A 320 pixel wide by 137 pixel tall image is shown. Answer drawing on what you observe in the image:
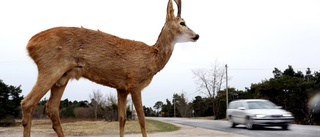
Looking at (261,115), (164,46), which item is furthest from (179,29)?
(261,115)

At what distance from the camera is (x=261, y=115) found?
65.7 ft

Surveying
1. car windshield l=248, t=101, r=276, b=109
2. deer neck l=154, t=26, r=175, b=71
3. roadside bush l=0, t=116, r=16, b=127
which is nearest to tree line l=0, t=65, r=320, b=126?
roadside bush l=0, t=116, r=16, b=127

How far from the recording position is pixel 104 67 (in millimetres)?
5625

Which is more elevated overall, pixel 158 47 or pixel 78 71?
pixel 158 47

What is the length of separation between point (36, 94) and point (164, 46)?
94.9 inches

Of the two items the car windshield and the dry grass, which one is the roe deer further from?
the car windshield

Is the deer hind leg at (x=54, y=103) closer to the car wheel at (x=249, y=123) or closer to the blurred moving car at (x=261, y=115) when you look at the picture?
the blurred moving car at (x=261, y=115)

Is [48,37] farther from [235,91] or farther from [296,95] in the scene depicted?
[235,91]

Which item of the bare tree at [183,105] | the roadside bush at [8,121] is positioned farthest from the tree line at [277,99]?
the bare tree at [183,105]

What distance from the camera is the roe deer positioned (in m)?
5.16

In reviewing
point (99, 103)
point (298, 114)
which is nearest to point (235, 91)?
point (99, 103)

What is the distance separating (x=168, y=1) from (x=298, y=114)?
30396 millimetres

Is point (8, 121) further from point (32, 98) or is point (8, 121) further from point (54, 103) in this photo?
point (32, 98)

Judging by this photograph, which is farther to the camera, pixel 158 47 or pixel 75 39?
pixel 158 47
